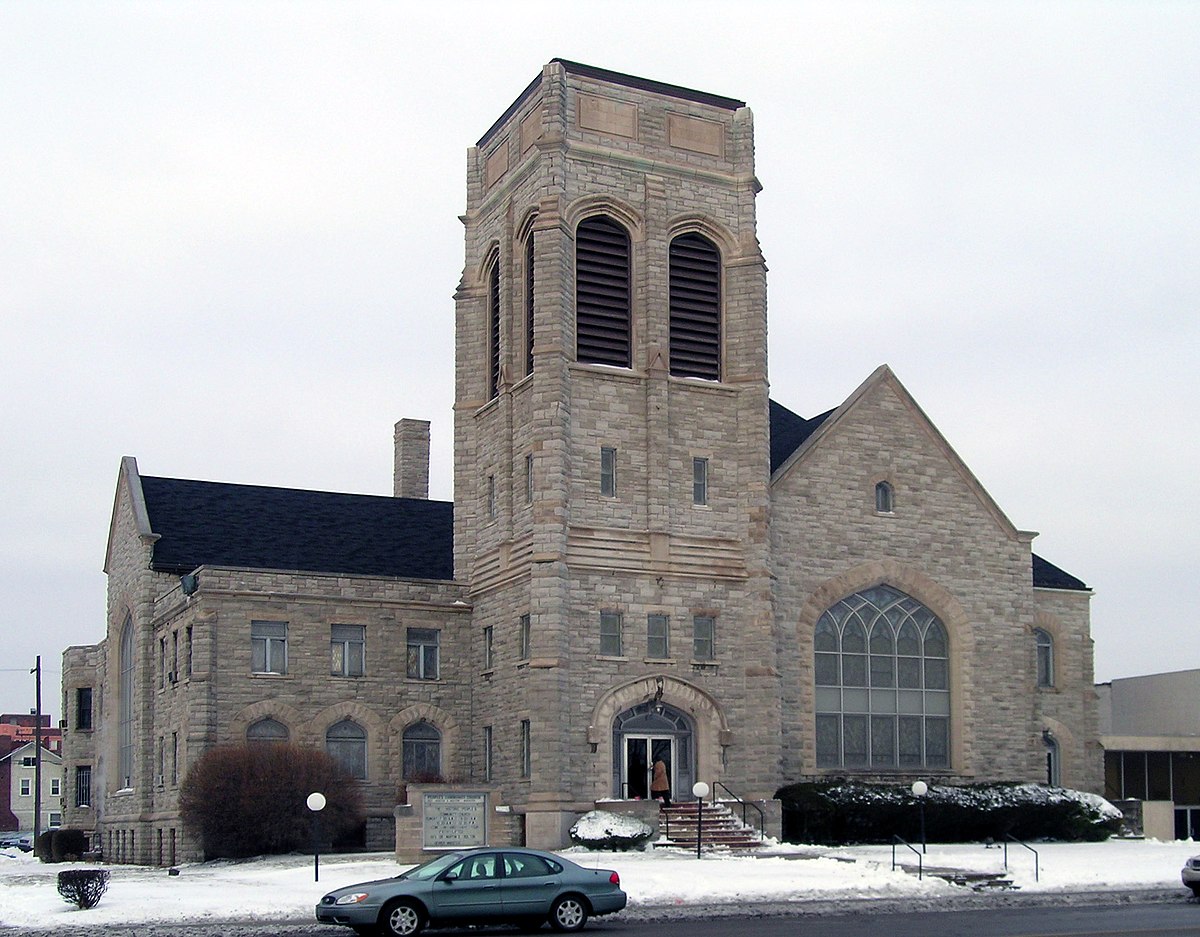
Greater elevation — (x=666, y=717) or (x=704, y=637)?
(x=704, y=637)

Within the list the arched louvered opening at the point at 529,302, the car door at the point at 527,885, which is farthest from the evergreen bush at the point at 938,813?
the car door at the point at 527,885

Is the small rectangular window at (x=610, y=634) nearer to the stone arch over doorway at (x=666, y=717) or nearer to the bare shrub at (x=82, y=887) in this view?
the stone arch over doorway at (x=666, y=717)

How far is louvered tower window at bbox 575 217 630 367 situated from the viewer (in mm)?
43156

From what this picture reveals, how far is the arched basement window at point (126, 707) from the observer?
1962 inches

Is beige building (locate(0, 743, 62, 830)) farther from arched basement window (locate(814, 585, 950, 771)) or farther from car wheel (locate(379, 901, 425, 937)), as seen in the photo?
car wheel (locate(379, 901, 425, 937))

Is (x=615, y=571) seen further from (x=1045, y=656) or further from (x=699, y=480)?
(x=1045, y=656)

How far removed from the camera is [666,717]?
42.2 m

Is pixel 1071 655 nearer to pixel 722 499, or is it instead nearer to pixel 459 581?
pixel 722 499

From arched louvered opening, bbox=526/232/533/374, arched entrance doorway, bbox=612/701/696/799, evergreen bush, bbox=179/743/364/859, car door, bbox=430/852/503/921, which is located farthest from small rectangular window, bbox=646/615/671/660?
car door, bbox=430/852/503/921

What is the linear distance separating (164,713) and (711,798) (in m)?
14.9

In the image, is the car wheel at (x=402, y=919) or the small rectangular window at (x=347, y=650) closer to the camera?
the car wheel at (x=402, y=919)

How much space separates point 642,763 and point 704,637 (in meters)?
3.47

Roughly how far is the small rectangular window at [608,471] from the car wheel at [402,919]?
19103mm

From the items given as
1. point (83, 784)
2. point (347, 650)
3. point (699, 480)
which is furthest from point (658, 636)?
point (83, 784)
